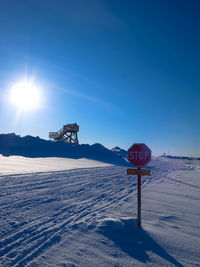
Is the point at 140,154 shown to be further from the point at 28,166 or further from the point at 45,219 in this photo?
the point at 28,166

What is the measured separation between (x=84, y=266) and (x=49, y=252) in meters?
0.70

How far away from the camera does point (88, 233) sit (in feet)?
11.9

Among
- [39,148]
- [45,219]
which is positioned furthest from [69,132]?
[45,219]

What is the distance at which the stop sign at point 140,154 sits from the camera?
12.1 ft

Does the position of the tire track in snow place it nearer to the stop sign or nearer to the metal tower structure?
the stop sign

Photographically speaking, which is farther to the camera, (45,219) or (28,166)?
(28,166)

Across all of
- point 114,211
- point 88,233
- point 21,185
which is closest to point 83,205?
point 114,211

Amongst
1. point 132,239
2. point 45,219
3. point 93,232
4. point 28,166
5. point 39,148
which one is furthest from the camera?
point 39,148

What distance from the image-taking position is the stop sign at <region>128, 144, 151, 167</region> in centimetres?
369

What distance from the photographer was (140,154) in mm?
3719

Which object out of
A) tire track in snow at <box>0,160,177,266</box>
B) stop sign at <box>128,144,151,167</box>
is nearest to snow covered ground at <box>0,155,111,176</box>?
tire track in snow at <box>0,160,177,266</box>

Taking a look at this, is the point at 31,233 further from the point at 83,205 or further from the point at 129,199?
the point at 129,199

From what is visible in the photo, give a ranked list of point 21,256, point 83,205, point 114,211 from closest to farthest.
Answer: point 21,256
point 114,211
point 83,205

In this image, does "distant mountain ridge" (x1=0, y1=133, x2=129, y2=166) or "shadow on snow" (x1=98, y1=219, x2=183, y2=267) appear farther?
"distant mountain ridge" (x1=0, y1=133, x2=129, y2=166)
